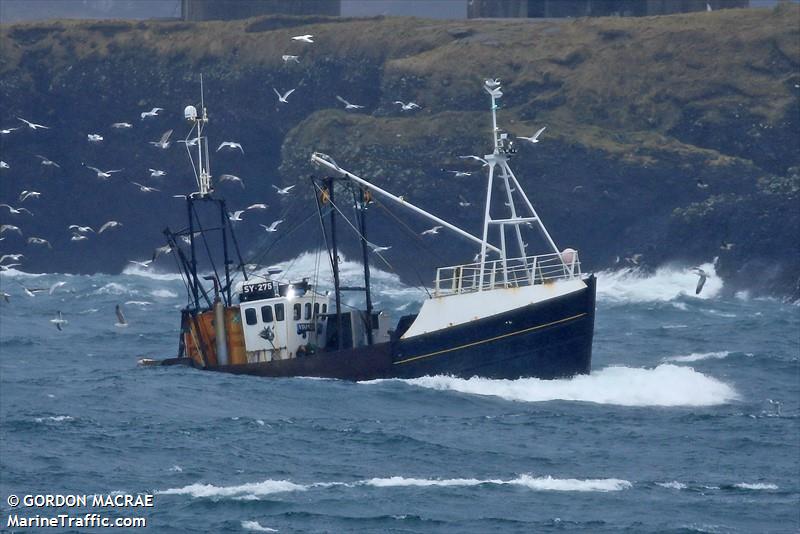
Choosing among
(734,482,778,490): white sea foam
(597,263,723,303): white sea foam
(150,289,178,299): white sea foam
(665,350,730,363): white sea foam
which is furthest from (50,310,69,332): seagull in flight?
(734,482,778,490): white sea foam

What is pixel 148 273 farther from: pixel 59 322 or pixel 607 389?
pixel 607 389

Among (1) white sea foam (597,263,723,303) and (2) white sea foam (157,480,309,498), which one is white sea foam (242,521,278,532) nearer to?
(2) white sea foam (157,480,309,498)

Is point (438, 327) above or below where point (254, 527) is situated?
above

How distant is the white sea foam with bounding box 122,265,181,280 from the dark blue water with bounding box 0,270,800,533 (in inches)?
1933

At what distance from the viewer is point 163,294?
322 feet

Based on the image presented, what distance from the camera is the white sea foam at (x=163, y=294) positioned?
317ft

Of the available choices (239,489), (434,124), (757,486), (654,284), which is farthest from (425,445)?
(434,124)

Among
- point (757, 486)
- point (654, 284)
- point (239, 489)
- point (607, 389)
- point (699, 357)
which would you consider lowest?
point (654, 284)

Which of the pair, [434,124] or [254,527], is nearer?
[254,527]

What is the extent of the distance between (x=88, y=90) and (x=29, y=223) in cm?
1134

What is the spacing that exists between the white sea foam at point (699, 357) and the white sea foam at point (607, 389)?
22.6 feet

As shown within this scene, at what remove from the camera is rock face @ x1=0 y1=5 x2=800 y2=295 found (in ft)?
347

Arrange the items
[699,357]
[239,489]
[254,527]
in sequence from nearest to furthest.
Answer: [254,527]
[239,489]
[699,357]

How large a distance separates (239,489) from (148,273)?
8220 cm
